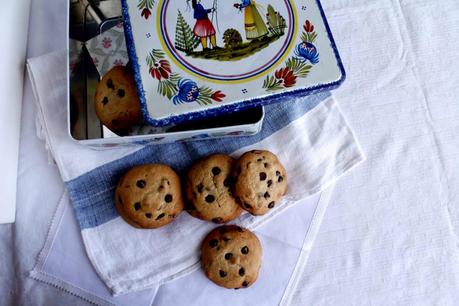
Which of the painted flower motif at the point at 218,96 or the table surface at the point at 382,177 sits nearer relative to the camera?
the painted flower motif at the point at 218,96

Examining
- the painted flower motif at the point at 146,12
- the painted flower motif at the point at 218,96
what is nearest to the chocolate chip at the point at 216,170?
the painted flower motif at the point at 218,96

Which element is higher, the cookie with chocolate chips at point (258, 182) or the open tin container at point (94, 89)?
the open tin container at point (94, 89)

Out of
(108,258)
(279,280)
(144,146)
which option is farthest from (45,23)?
(279,280)

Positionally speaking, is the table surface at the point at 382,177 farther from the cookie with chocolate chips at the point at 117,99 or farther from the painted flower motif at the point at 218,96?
the painted flower motif at the point at 218,96

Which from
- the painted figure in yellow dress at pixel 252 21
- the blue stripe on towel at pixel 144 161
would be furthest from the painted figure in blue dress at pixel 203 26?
the blue stripe on towel at pixel 144 161

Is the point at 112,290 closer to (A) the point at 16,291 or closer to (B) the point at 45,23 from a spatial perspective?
(A) the point at 16,291

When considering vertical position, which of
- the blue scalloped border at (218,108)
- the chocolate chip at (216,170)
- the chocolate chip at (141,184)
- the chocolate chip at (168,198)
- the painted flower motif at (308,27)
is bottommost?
the chocolate chip at (168,198)
